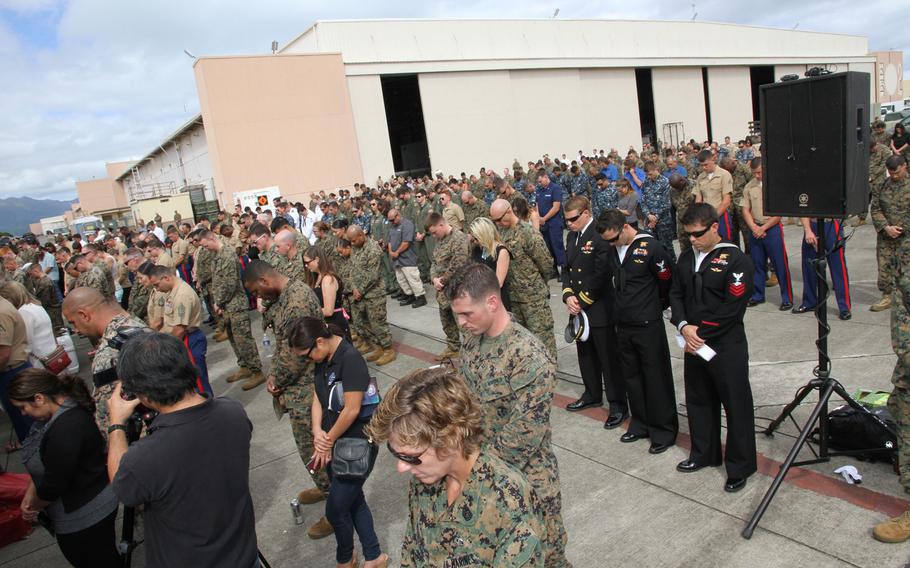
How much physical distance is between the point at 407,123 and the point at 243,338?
1191 inches

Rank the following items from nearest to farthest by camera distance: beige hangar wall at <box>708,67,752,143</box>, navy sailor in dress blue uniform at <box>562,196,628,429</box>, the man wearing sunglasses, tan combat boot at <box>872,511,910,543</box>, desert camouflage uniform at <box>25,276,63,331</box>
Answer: tan combat boot at <box>872,511,910,543</box>, the man wearing sunglasses, navy sailor in dress blue uniform at <box>562,196,628,429</box>, desert camouflage uniform at <box>25,276,63,331</box>, beige hangar wall at <box>708,67,752,143</box>

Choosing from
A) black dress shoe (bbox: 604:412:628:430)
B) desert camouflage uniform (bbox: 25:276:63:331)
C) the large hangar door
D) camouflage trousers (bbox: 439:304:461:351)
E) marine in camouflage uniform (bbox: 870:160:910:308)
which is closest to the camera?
black dress shoe (bbox: 604:412:628:430)

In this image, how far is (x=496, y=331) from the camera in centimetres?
263

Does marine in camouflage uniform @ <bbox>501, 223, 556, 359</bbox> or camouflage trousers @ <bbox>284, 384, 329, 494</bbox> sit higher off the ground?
marine in camouflage uniform @ <bbox>501, 223, 556, 359</bbox>

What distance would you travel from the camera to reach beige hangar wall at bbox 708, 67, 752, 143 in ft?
127

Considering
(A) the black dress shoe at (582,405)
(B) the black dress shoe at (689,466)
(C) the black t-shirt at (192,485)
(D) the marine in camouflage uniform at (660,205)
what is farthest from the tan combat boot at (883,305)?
(C) the black t-shirt at (192,485)

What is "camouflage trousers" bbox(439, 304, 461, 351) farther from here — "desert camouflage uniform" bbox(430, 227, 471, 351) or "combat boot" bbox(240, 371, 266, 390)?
"combat boot" bbox(240, 371, 266, 390)

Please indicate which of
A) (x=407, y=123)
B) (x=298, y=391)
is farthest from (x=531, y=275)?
(x=407, y=123)

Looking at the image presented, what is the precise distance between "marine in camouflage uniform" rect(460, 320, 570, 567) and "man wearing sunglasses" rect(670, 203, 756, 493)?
62.9 inches

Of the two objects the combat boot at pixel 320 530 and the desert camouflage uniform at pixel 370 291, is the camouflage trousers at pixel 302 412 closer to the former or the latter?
the combat boot at pixel 320 530

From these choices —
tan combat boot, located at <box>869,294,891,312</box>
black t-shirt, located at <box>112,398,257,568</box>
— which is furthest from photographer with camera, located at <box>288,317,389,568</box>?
tan combat boot, located at <box>869,294,891,312</box>

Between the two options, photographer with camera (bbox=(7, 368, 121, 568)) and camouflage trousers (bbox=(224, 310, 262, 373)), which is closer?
photographer with camera (bbox=(7, 368, 121, 568))

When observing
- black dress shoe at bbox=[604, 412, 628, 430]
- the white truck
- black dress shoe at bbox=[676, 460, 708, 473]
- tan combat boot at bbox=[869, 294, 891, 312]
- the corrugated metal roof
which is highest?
the corrugated metal roof

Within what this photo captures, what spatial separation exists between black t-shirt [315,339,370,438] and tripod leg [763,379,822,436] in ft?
9.31
